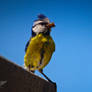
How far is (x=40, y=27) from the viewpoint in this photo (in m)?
0.72

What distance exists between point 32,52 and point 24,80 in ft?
1.06

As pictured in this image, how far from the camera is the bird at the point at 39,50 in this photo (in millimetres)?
661

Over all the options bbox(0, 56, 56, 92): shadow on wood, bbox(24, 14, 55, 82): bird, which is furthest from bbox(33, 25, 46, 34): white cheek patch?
bbox(0, 56, 56, 92): shadow on wood

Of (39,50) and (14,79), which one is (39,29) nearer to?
(39,50)

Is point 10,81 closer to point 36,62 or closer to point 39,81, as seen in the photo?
point 39,81

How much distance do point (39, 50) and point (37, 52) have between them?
11 mm

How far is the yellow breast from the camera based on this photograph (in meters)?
0.66

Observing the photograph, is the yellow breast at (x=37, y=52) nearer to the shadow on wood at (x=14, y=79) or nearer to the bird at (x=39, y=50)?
the bird at (x=39, y=50)

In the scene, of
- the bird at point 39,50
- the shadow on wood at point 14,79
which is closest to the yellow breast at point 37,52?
the bird at point 39,50

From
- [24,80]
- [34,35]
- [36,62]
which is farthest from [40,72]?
[24,80]

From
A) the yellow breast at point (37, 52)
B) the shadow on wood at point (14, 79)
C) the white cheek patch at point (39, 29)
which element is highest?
the white cheek patch at point (39, 29)

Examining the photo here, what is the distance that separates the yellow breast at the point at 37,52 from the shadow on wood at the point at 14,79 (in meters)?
0.25

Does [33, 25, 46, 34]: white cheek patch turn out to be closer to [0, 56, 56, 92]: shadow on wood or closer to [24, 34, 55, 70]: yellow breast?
[24, 34, 55, 70]: yellow breast

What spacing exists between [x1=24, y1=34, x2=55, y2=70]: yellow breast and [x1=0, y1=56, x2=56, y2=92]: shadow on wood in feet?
0.83
